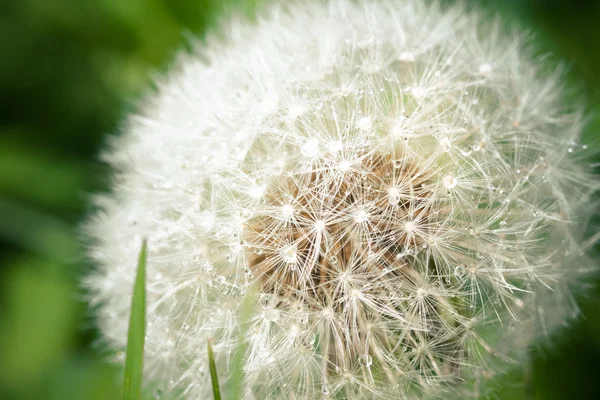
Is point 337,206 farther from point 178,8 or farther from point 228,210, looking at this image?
point 178,8

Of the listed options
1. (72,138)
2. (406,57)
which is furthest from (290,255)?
(72,138)

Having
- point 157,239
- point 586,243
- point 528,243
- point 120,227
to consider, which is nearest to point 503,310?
point 528,243

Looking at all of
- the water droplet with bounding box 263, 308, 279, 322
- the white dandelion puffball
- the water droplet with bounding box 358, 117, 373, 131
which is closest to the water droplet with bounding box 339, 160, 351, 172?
the white dandelion puffball

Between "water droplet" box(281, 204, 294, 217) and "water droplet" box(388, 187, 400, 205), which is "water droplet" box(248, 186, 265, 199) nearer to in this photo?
"water droplet" box(281, 204, 294, 217)

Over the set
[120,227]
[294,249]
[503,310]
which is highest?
[120,227]

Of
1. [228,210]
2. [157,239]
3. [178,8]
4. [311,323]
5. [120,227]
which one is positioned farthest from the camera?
[178,8]

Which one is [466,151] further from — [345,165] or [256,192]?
[256,192]

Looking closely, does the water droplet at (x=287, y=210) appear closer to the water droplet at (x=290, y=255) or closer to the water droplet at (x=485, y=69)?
the water droplet at (x=290, y=255)
